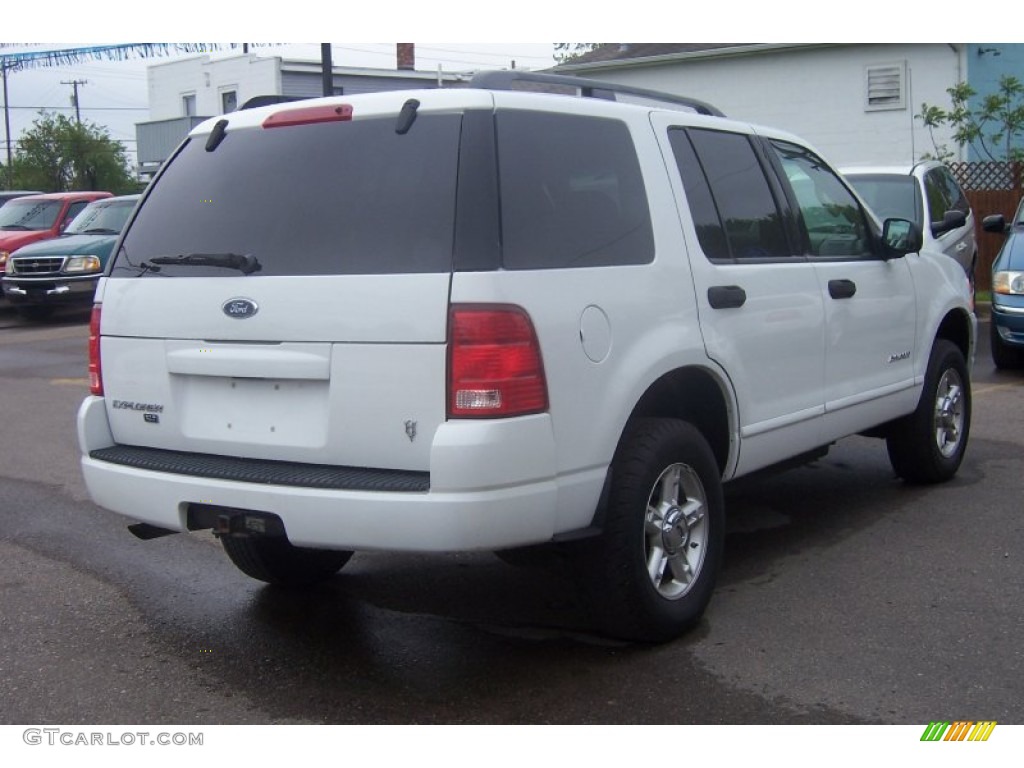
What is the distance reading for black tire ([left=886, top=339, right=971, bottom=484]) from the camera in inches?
259

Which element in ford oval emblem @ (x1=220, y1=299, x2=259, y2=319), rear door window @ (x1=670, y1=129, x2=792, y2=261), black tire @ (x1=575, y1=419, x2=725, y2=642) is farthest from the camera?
rear door window @ (x1=670, y1=129, x2=792, y2=261)

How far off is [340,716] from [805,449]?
2514 millimetres

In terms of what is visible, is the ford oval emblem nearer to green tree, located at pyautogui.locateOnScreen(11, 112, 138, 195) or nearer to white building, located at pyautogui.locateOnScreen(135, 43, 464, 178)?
white building, located at pyautogui.locateOnScreen(135, 43, 464, 178)

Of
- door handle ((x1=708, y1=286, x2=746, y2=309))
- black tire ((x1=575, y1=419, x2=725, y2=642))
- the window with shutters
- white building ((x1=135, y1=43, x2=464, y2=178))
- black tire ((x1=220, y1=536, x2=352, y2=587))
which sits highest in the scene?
white building ((x1=135, y1=43, x2=464, y2=178))

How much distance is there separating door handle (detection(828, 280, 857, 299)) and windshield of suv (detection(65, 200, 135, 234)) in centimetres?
1527

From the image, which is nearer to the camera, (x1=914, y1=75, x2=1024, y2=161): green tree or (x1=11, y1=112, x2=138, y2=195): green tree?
(x1=914, y1=75, x2=1024, y2=161): green tree

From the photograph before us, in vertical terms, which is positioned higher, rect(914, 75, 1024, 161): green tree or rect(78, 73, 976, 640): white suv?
rect(914, 75, 1024, 161): green tree

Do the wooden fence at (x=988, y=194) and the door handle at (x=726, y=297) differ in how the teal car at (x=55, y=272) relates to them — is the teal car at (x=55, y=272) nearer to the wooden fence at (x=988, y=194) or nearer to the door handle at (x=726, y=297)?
the wooden fence at (x=988, y=194)

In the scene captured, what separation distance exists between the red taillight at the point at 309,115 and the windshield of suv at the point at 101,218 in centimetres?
1541

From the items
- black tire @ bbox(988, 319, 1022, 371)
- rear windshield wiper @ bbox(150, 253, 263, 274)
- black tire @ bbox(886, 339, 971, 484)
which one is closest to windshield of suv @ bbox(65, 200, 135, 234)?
black tire @ bbox(988, 319, 1022, 371)

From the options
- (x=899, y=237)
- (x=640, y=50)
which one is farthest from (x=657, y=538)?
(x=640, y=50)

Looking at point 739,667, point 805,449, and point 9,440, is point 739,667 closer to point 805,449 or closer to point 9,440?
point 805,449

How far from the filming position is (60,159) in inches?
1938
